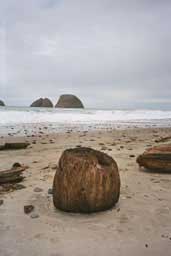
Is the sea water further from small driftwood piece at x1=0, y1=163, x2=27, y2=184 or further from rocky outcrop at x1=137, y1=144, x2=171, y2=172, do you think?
rocky outcrop at x1=137, y1=144, x2=171, y2=172

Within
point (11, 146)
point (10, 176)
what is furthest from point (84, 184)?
point (11, 146)

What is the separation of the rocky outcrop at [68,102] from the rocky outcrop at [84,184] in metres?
42.3

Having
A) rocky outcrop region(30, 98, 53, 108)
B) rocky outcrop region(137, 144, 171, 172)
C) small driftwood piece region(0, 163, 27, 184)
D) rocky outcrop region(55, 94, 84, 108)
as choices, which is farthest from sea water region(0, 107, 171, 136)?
rocky outcrop region(55, 94, 84, 108)

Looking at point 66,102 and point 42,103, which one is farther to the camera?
point 66,102

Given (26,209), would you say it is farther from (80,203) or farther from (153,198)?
(153,198)

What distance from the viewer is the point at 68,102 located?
45.6 meters

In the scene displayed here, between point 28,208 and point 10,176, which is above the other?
point 10,176

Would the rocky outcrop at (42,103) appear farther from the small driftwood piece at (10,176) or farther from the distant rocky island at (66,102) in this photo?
the small driftwood piece at (10,176)

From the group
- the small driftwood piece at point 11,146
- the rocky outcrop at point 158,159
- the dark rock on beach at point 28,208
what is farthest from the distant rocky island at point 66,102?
the dark rock on beach at point 28,208

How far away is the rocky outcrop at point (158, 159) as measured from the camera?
12.0 feet

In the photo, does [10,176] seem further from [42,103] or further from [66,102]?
[66,102]

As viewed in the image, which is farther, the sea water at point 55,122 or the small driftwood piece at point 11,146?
the sea water at point 55,122

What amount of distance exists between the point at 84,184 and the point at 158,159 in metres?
1.73

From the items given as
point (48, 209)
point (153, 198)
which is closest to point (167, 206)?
point (153, 198)
